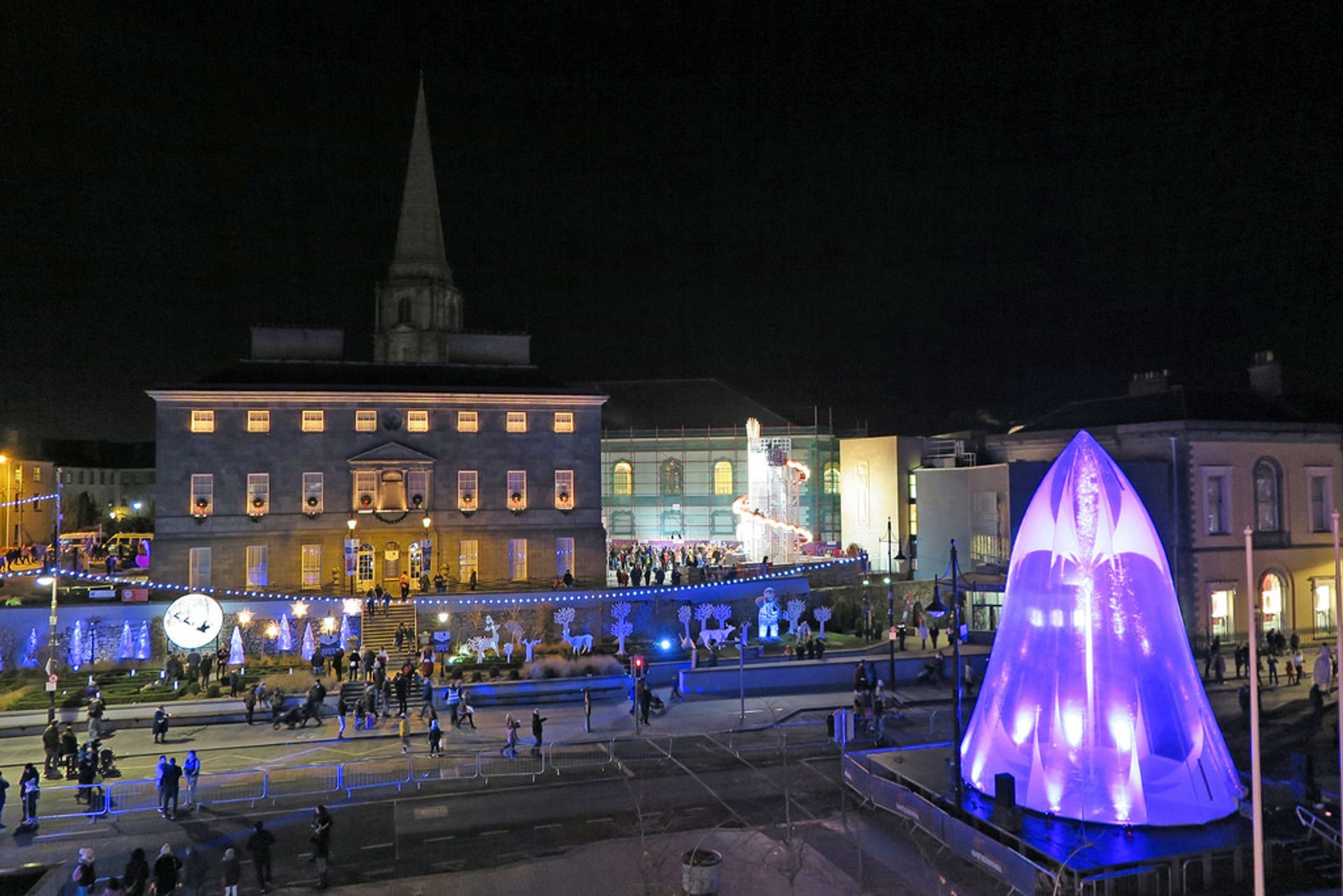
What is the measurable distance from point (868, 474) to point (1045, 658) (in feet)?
123

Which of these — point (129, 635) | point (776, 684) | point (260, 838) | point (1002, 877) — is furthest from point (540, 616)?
point (1002, 877)

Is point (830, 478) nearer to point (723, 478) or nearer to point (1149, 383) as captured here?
point (723, 478)

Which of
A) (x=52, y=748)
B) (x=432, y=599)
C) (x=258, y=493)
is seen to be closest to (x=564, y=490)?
(x=432, y=599)

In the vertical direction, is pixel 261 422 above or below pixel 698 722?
above

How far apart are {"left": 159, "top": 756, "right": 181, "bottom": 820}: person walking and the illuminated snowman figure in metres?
27.1

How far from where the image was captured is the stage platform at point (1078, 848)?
14.7 meters

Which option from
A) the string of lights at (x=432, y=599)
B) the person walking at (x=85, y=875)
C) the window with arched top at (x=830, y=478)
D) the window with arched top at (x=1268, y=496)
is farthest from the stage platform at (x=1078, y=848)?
the window with arched top at (x=830, y=478)

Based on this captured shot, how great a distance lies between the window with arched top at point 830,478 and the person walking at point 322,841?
54.7 meters

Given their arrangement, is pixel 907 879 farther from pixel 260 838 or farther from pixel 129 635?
pixel 129 635

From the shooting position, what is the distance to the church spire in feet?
203

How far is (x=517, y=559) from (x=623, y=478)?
26.0 meters

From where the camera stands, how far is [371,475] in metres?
43.3

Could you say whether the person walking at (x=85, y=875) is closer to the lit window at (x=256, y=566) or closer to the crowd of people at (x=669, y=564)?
the crowd of people at (x=669, y=564)

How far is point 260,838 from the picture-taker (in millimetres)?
16219
